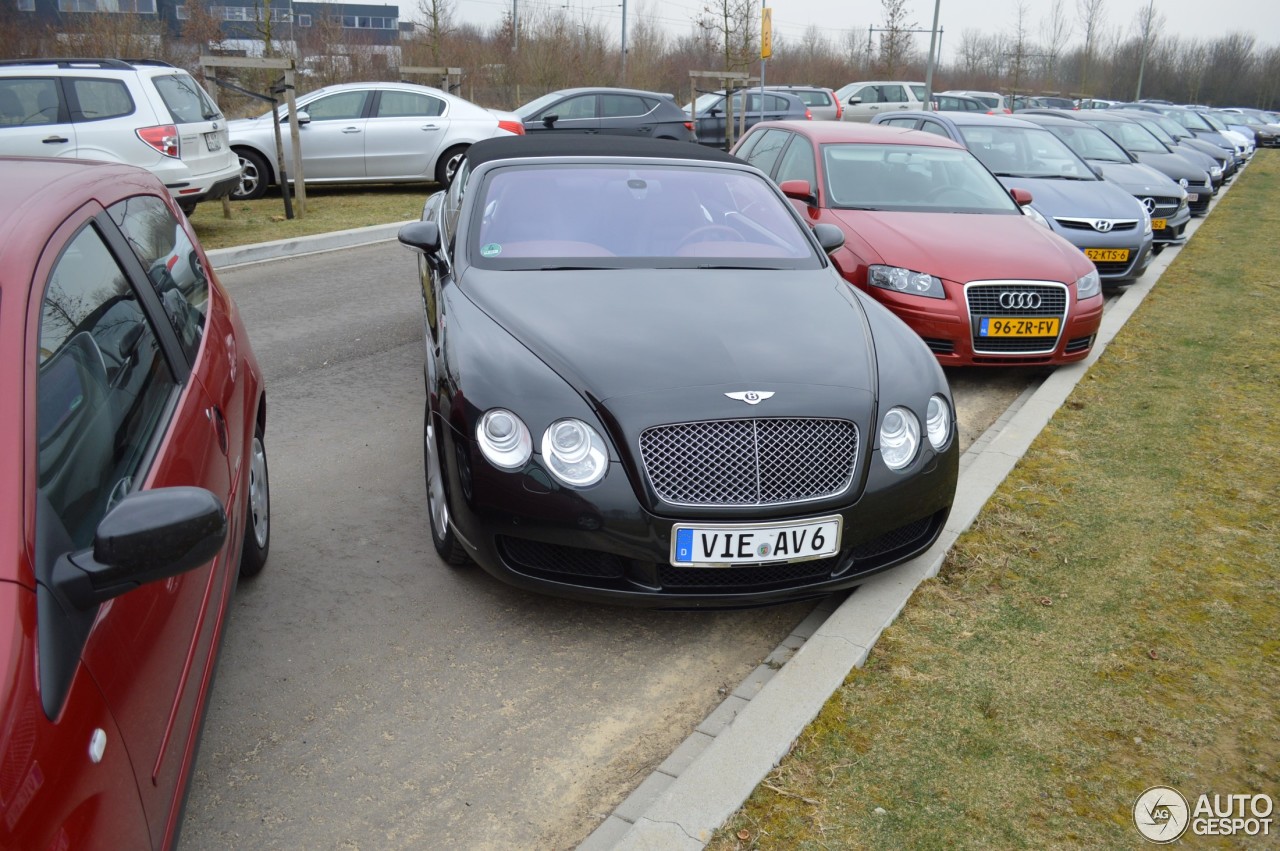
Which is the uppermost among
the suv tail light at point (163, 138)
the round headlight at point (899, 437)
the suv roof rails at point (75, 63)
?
the suv roof rails at point (75, 63)

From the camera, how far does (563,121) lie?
17.5 meters

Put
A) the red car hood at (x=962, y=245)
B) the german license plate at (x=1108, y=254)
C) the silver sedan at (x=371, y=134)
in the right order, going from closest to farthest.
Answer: the red car hood at (x=962, y=245) < the german license plate at (x=1108, y=254) < the silver sedan at (x=371, y=134)

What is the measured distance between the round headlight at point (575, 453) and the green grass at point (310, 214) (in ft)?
28.4

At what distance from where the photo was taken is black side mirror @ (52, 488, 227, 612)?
1821mm

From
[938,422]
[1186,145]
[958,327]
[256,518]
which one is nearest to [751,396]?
[938,422]

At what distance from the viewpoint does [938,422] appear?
12.6 ft

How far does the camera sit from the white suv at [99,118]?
1023cm

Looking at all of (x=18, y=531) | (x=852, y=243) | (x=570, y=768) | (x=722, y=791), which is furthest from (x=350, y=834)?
(x=852, y=243)

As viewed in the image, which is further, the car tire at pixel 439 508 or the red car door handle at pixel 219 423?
the car tire at pixel 439 508

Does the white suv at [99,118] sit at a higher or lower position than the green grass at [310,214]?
higher

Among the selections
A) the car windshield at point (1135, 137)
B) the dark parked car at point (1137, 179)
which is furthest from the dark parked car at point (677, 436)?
the car windshield at point (1135, 137)

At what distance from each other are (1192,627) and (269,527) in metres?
3.60

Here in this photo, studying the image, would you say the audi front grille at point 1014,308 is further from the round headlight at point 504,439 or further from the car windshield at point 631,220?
the round headlight at point 504,439

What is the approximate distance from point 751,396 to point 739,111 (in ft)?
67.3
